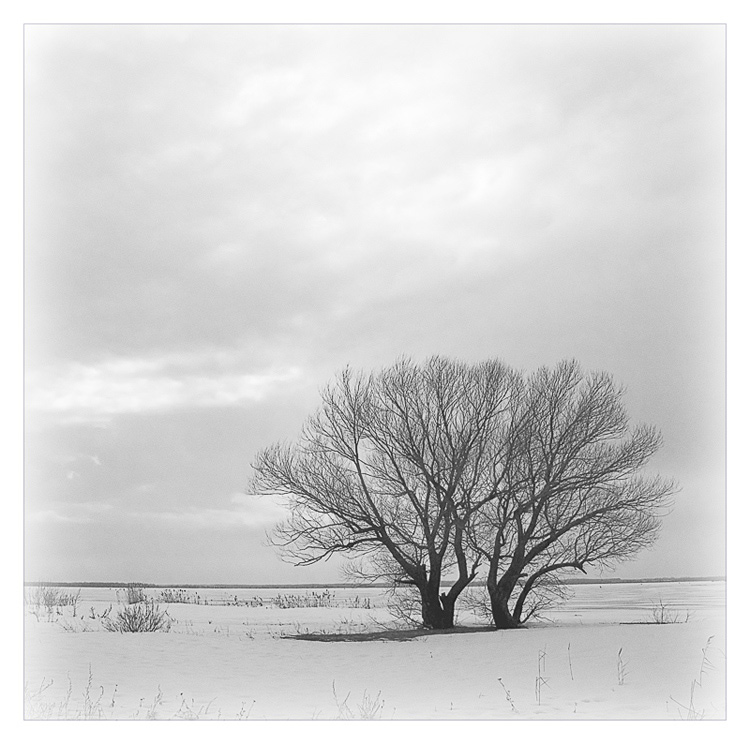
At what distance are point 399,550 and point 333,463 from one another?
1.58 m

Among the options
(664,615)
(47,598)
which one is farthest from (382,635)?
(47,598)

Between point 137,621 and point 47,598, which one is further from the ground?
point 47,598

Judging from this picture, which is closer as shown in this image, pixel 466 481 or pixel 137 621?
pixel 137 621

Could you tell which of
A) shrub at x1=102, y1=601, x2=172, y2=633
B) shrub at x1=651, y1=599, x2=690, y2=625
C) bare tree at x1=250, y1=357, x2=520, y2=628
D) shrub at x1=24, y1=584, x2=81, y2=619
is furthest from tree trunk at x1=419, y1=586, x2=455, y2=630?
shrub at x1=24, y1=584, x2=81, y2=619

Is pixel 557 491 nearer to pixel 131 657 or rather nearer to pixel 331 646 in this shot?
pixel 331 646

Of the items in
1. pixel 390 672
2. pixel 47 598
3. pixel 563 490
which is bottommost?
pixel 390 672

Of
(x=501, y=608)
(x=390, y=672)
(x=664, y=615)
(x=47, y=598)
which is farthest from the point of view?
(x=501, y=608)

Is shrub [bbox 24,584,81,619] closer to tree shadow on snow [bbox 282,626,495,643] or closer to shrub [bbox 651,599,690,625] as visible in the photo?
tree shadow on snow [bbox 282,626,495,643]

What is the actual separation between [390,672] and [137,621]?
3803 millimetres

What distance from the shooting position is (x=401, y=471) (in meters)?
14.4

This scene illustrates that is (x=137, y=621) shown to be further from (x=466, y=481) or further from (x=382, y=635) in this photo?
(x=466, y=481)

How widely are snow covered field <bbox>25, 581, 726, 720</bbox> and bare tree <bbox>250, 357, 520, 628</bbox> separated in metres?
1.18

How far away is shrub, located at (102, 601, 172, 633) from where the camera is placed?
13812mm

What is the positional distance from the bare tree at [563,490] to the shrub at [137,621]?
15.2ft
